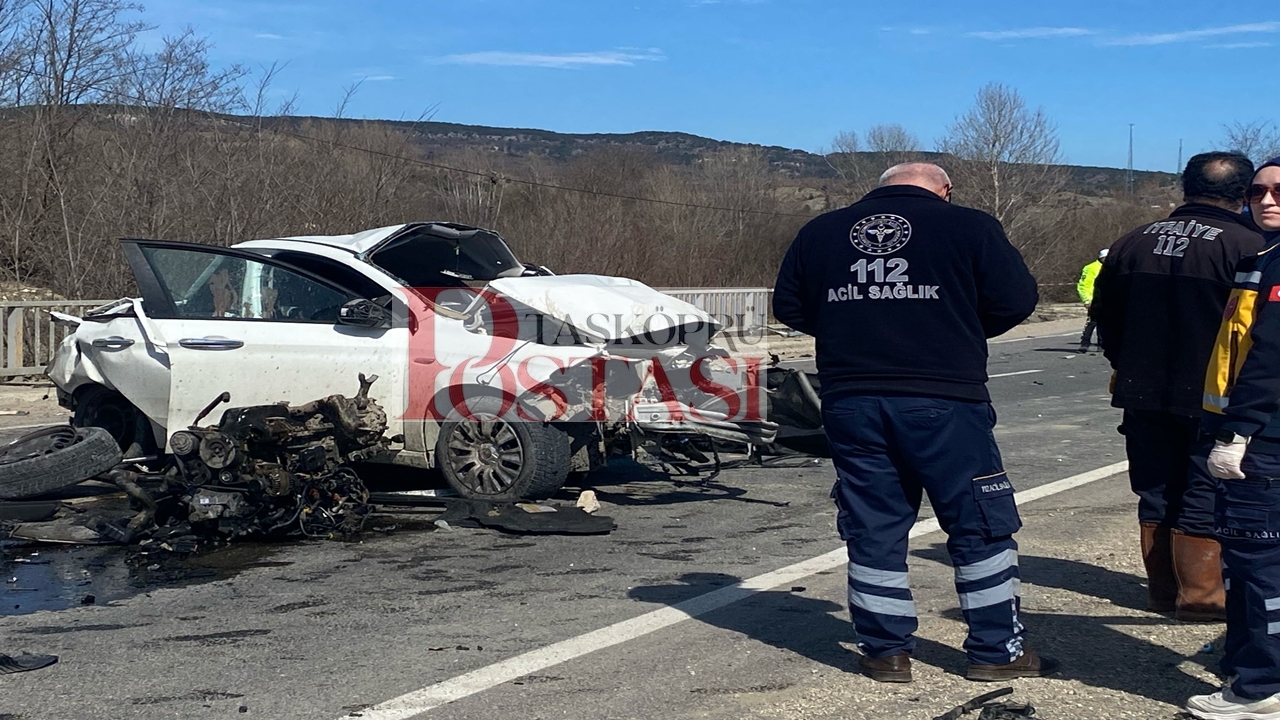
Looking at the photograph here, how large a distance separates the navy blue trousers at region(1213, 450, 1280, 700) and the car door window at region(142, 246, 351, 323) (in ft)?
18.7

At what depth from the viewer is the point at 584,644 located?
500 cm

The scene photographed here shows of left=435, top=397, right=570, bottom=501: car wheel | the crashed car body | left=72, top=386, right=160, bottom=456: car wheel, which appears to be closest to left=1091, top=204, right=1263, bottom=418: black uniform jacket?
the crashed car body

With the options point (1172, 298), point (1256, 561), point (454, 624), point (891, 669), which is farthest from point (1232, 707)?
point (454, 624)

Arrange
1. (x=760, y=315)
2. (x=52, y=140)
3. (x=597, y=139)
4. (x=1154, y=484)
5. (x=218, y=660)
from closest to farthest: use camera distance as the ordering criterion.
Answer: (x=218, y=660) < (x=1154, y=484) < (x=52, y=140) < (x=760, y=315) < (x=597, y=139)

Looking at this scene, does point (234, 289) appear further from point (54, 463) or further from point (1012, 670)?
point (1012, 670)

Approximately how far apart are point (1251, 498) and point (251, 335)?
6047 mm

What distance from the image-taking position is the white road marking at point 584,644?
428cm

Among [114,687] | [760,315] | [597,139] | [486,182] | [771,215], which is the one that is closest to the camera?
[114,687]

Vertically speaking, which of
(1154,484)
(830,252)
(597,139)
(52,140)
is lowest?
(1154,484)

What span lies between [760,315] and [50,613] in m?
21.2

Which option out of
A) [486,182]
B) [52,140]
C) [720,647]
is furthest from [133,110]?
[720,647]

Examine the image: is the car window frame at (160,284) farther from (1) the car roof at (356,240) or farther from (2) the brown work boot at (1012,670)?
(2) the brown work boot at (1012,670)

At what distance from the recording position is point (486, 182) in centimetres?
3869

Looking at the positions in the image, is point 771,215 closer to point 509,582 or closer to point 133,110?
point 133,110
